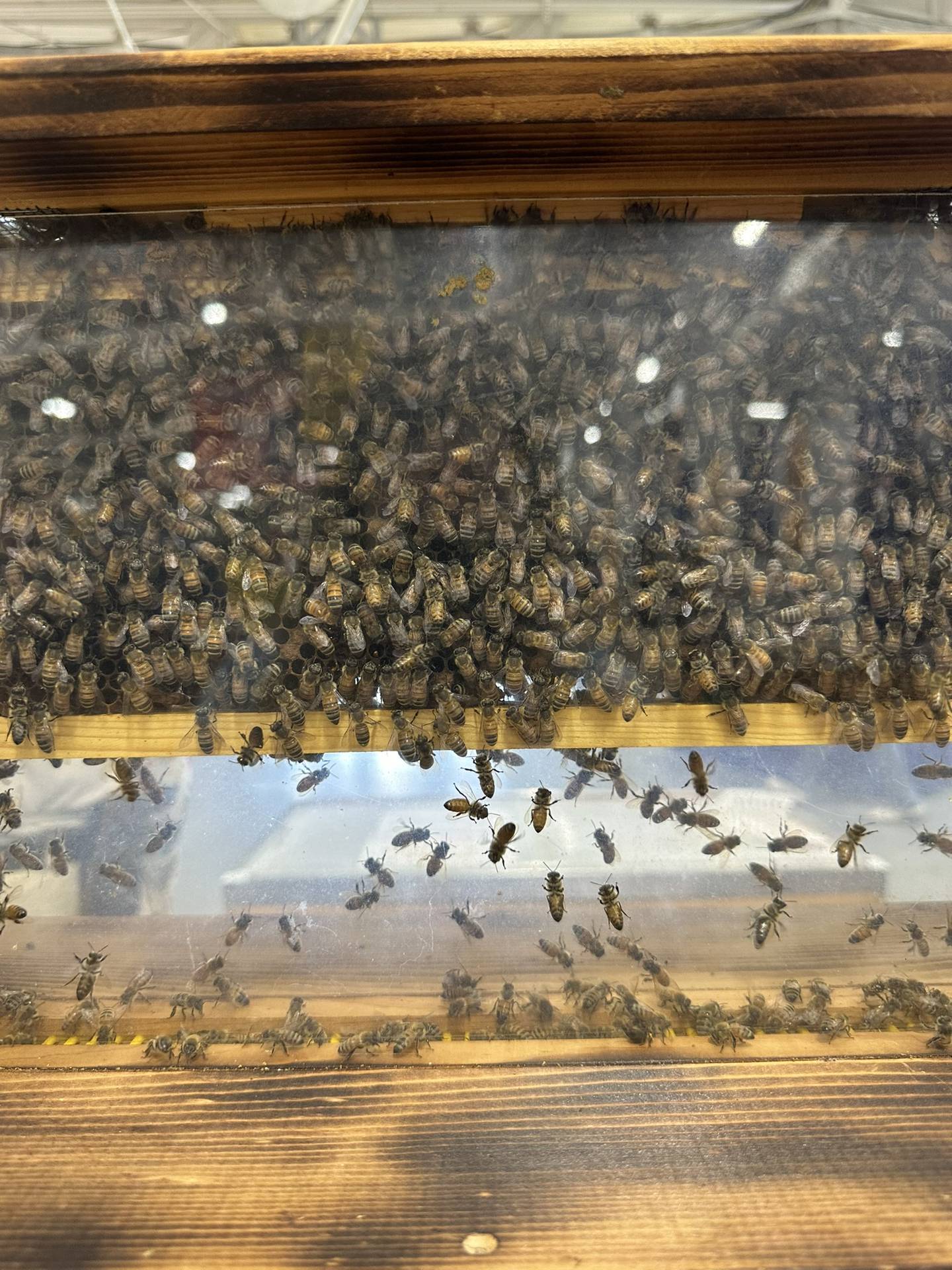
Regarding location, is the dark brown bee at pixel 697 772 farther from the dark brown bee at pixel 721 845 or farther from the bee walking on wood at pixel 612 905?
the bee walking on wood at pixel 612 905

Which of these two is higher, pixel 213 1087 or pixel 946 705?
pixel 946 705

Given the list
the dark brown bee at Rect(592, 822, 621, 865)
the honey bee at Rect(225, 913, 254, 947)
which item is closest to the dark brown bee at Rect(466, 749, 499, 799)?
the dark brown bee at Rect(592, 822, 621, 865)

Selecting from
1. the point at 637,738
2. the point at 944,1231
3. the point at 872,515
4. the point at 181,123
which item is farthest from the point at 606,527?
the point at 944,1231

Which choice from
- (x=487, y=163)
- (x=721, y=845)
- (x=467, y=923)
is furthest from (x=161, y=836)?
(x=487, y=163)

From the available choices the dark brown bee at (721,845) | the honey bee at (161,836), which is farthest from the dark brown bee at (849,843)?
the honey bee at (161,836)

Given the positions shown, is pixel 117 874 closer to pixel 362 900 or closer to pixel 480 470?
pixel 362 900

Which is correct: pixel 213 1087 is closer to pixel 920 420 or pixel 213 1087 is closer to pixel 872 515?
pixel 872 515
